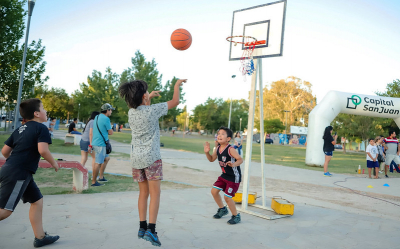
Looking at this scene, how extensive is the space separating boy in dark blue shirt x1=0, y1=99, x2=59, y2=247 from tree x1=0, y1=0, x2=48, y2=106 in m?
19.0

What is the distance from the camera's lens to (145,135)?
3.51 meters

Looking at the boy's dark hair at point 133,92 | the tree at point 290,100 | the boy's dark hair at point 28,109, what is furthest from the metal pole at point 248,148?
the tree at point 290,100

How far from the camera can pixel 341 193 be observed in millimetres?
8203

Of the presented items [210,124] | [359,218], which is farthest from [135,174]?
[210,124]

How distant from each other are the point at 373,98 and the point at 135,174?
16.8 m

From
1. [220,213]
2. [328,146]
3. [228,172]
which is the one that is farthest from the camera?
[328,146]

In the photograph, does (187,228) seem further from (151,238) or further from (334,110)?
(334,110)

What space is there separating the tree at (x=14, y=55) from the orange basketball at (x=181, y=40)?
17987 millimetres

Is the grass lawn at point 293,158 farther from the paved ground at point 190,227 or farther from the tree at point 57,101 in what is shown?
the tree at point 57,101

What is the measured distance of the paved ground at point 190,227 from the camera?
366 centimetres

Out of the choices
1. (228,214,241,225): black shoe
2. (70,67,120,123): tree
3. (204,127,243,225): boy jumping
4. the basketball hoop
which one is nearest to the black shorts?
(204,127,243,225): boy jumping

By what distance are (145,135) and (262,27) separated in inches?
142

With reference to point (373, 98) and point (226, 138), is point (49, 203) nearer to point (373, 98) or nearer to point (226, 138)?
point (226, 138)

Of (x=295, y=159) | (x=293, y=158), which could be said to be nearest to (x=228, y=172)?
(x=295, y=159)
